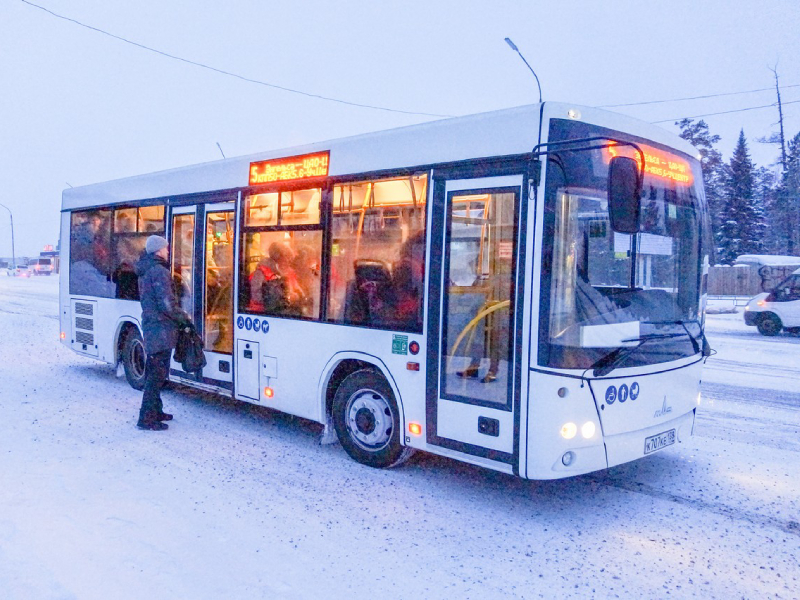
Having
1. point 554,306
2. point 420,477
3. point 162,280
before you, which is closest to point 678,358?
point 554,306

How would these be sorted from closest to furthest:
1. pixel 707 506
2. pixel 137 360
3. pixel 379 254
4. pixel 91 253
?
pixel 707 506 → pixel 379 254 → pixel 137 360 → pixel 91 253

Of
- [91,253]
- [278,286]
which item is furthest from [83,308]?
[278,286]

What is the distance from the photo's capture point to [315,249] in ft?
22.2

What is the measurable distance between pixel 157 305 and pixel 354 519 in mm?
3767

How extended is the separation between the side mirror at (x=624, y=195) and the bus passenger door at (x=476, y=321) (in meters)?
0.72

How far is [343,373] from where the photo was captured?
6.70 m

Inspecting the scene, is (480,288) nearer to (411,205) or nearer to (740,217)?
(411,205)

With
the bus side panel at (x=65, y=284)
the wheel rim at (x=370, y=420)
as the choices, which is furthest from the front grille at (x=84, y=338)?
the wheel rim at (x=370, y=420)

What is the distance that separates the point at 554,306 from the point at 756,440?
4.13 m

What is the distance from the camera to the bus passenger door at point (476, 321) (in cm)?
508

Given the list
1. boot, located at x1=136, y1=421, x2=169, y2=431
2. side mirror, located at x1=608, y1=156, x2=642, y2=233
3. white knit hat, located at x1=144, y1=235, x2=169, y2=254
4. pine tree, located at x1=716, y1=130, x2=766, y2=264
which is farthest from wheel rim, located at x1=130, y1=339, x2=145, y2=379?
pine tree, located at x1=716, y1=130, x2=766, y2=264

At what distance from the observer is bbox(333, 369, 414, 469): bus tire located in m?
6.14

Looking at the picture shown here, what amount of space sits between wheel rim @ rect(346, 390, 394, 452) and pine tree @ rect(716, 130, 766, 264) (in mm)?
52218

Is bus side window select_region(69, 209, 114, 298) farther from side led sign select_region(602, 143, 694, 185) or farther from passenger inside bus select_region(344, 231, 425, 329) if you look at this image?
side led sign select_region(602, 143, 694, 185)
